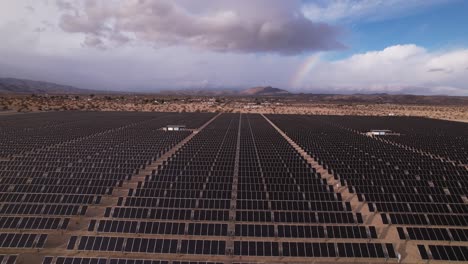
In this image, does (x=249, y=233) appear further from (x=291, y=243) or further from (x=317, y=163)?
(x=317, y=163)

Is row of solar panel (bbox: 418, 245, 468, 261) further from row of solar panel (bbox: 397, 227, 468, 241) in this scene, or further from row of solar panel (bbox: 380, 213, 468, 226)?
row of solar panel (bbox: 380, 213, 468, 226)

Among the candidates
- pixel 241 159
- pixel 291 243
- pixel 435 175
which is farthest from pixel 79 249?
pixel 435 175

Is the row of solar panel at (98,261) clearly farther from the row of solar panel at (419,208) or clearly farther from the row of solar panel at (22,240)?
the row of solar panel at (419,208)

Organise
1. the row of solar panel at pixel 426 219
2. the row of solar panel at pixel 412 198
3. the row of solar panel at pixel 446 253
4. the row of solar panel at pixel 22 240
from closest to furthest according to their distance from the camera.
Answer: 1. the row of solar panel at pixel 446 253
2. the row of solar panel at pixel 22 240
3. the row of solar panel at pixel 426 219
4. the row of solar panel at pixel 412 198

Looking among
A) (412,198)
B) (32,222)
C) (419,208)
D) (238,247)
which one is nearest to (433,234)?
(419,208)

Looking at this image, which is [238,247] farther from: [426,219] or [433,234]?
[426,219]

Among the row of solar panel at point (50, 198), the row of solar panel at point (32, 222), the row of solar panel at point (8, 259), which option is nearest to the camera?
the row of solar panel at point (8, 259)

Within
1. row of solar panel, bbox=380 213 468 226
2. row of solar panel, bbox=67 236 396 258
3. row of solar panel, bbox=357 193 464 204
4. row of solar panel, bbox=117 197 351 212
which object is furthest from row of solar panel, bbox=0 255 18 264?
row of solar panel, bbox=357 193 464 204

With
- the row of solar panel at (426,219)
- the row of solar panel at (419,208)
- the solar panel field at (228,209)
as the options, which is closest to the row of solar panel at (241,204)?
the solar panel field at (228,209)
